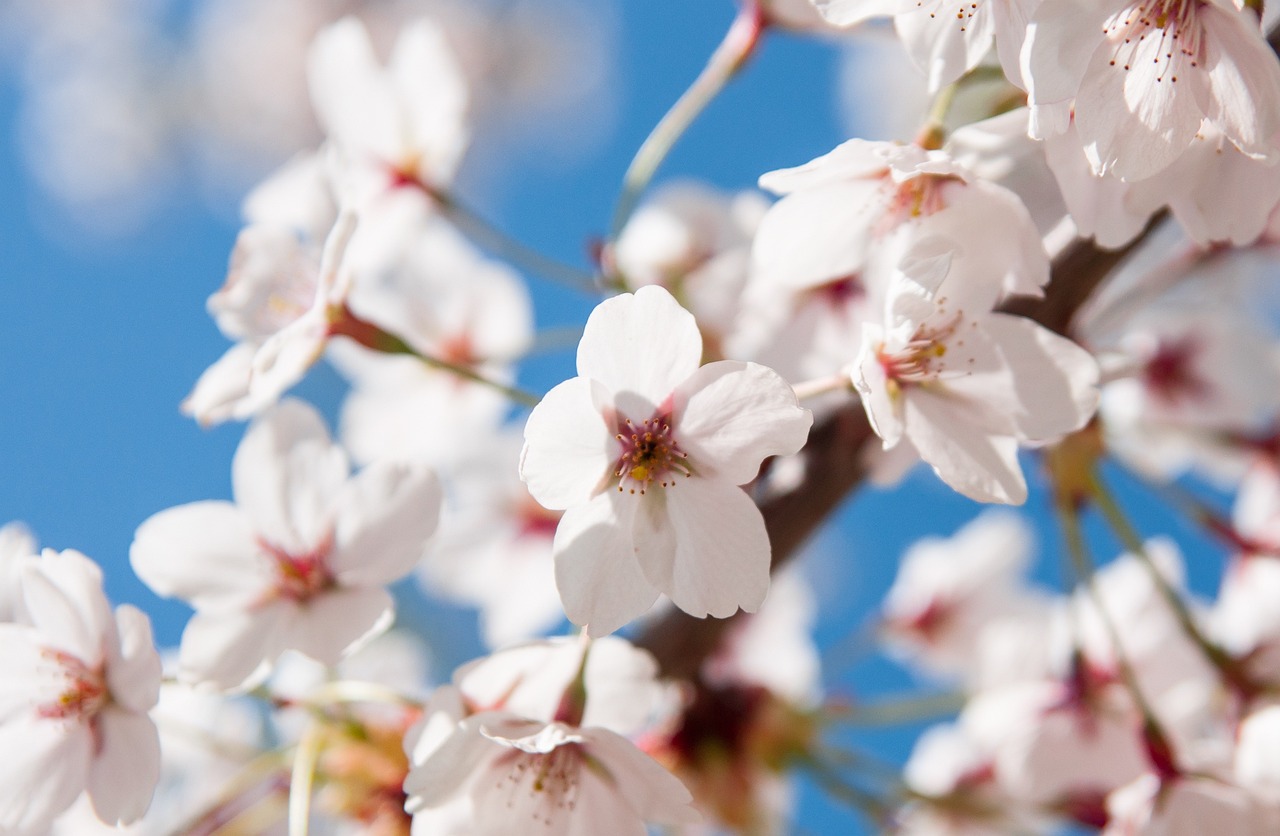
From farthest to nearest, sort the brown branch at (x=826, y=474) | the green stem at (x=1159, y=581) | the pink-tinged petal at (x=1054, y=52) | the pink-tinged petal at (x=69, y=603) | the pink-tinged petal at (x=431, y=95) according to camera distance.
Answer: the pink-tinged petal at (x=431, y=95) → the green stem at (x=1159, y=581) → the brown branch at (x=826, y=474) → the pink-tinged petal at (x=69, y=603) → the pink-tinged petal at (x=1054, y=52)

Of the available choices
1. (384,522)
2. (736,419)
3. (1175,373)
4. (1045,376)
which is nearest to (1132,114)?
(1045,376)

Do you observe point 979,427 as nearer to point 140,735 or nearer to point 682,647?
point 682,647

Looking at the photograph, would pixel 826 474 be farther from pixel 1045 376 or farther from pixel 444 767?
pixel 444 767

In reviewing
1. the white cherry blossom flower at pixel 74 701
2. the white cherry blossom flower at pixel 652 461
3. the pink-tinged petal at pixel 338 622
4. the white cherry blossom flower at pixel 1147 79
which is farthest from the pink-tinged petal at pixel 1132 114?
the white cherry blossom flower at pixel 74 701

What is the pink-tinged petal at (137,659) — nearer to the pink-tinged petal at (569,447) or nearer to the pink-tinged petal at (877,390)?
the pink-tinged petal at (569,447)

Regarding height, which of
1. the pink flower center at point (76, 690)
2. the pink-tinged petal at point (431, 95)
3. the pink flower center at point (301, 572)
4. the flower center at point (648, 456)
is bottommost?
the flower center at point (648, 456)

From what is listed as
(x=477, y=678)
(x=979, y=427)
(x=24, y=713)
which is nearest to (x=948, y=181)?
(x=979, y=427)

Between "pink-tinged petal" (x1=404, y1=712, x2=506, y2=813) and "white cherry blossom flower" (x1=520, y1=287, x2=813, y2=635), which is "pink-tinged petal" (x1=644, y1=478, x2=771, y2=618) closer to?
"white cherry blossom flower" (x1=520, y1=287, x2=813, y2=635)

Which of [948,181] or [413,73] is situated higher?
[413,73]
